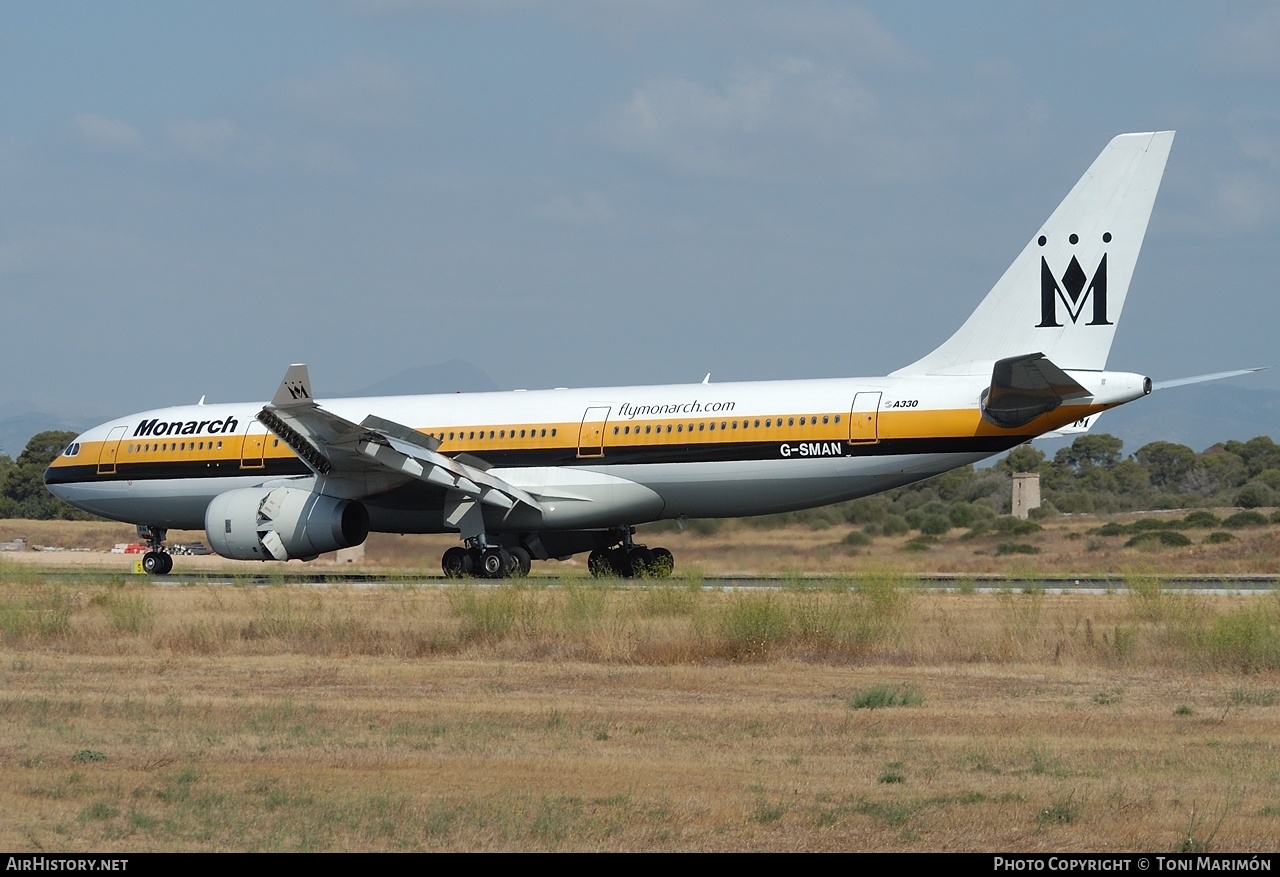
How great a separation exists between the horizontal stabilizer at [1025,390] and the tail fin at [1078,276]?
1.50 metres

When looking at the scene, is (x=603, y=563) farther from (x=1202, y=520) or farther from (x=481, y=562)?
(x=1202, y=520)

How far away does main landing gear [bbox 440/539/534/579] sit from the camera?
28422 millimetres

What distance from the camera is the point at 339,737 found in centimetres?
1136

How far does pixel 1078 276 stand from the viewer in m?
26.9

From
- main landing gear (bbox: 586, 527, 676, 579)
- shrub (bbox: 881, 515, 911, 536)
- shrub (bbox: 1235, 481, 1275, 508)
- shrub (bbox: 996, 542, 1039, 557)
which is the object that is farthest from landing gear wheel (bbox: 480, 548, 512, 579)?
shrub (bbox: 1235, 481, 1275, 508)

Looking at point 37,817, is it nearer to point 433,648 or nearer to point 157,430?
point 433,648

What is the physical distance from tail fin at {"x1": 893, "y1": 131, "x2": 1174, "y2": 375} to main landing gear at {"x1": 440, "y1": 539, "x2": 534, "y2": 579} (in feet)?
26.5

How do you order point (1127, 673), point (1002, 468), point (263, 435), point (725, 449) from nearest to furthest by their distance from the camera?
point (1127, 673), point (725, 449), point (263, 435), point (1002, 468)

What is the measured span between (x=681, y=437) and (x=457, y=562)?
15.4ft

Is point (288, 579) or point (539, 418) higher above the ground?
point (539, 418)

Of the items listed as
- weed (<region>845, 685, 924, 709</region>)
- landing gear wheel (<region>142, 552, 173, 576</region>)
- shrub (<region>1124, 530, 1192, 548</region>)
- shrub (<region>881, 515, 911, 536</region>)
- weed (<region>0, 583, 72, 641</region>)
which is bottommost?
weed (<region>845, 685, 924, 709</region>)

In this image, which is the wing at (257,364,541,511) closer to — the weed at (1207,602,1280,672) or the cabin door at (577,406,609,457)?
the cabin door at (577,406,609,457)

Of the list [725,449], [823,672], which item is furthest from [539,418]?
[823,672]

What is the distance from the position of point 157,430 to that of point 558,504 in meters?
9.79
